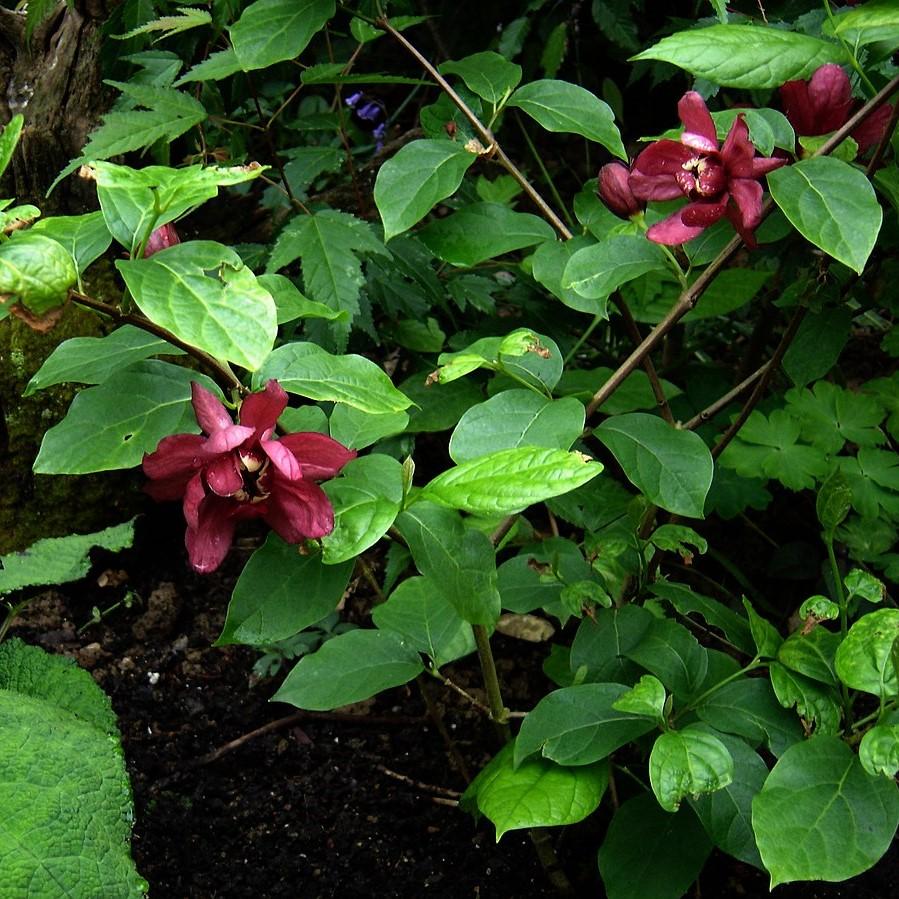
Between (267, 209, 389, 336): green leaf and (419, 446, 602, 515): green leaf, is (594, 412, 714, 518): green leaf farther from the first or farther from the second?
(267, 209, 389, 336): green leaf

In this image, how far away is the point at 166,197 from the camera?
2.99 ft

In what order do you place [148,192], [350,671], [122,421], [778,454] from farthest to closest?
[778,454], [350,671], [122,421], [148,192]

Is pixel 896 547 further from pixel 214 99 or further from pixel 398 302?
pixel 214 99

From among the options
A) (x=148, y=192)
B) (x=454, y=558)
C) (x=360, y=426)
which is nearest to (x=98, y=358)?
(x=148, y=192)

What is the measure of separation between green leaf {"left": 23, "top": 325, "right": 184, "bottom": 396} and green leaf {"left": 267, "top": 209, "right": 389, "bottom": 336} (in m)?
0.54

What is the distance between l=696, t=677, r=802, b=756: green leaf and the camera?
4.14ft

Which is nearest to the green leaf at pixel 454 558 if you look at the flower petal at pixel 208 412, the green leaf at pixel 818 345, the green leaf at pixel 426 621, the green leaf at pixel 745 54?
the flower petal at pixel 208 412

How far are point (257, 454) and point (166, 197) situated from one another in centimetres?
26

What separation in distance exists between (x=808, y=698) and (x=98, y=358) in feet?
3.10

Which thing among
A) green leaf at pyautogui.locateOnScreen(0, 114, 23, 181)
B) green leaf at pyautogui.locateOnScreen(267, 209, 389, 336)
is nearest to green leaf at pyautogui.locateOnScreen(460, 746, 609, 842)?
green leaf at pyautogui.locateOnScreen(267, 209, 389, 336)

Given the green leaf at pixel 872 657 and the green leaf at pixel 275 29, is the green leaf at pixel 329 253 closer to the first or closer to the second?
the green leaf at pixel 275 29

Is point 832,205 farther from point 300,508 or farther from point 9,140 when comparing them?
point 9,140

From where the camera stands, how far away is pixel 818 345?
160 cm

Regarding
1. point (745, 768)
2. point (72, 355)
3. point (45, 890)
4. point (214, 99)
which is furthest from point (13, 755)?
point (214, 99)
